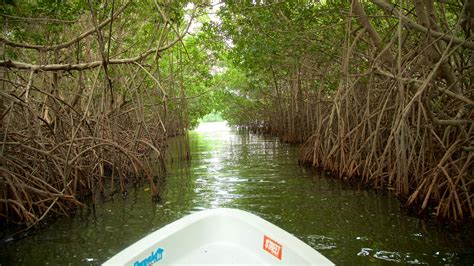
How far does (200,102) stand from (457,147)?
19861 millimetres

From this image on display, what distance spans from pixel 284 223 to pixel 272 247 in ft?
6.07

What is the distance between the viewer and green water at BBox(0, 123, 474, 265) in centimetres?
316

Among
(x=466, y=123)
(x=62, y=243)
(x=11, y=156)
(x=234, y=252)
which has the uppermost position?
(x=466, y=123)

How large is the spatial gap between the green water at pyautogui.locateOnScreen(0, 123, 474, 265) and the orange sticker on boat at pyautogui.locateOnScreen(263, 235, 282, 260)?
967 mm

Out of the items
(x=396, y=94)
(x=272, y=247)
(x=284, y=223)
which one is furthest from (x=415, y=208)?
(x=272, y=247)

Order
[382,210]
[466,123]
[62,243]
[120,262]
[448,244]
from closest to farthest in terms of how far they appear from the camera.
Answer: [120,262], [448,244], [62,243], [466,123], [382,210]

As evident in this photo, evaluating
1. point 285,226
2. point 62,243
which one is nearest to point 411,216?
point 285,226

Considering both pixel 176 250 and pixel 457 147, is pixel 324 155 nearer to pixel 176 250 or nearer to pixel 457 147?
pixel 457 147

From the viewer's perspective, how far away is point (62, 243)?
3576mm

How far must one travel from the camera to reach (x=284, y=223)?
4004 millimetres

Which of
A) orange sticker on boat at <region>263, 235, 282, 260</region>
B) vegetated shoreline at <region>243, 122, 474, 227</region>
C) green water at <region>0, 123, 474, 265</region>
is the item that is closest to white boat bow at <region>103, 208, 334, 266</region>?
orange sticker on boat at <region>263, 235, 282, 260</region>

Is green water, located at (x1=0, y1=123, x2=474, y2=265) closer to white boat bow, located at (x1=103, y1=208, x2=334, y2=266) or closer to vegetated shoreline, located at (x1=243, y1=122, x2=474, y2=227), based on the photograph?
vegetated shoreline, located at (x1=243, y1=122, x2=474, y2=227)

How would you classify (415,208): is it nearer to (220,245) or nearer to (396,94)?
(396,94)

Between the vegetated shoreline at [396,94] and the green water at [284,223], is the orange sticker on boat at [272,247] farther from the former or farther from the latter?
the vegetated shoreline at [396,94]
